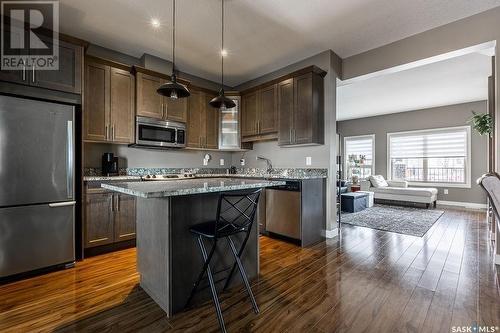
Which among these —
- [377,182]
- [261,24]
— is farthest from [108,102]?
[377,182]

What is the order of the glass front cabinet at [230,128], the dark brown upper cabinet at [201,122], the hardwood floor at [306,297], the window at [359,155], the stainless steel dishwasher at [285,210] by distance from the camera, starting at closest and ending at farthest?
the hardwood floor at [306,297]
the stainless steel dishwasher at [285,210]
the dark brown upper cabinet at [201,122]
the glass front cabinet at [230,128]
the window at [359,155]

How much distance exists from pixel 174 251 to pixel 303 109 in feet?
9.08

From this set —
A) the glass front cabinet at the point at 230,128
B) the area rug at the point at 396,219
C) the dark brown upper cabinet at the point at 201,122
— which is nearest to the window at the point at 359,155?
the area rug at the point at 396,219

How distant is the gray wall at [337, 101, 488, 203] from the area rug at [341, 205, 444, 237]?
61.5 inches

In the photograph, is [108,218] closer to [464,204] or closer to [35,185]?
[35,185]

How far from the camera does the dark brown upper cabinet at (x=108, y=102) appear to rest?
3014mm

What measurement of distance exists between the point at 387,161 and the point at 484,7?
5591 mm

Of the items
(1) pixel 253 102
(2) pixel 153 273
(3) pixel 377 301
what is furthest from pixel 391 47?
(2) pixel 153 273

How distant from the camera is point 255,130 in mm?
4309

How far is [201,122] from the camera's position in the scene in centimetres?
429

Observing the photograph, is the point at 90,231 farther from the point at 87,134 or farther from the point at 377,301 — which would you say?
the point at 377,301

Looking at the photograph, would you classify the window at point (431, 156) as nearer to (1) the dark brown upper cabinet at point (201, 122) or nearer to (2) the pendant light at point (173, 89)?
(1) the dark brown upper cabinet at point (201, 122)

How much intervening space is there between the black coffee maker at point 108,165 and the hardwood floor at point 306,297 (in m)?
1.13

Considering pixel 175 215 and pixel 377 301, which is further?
pixel 377 301
